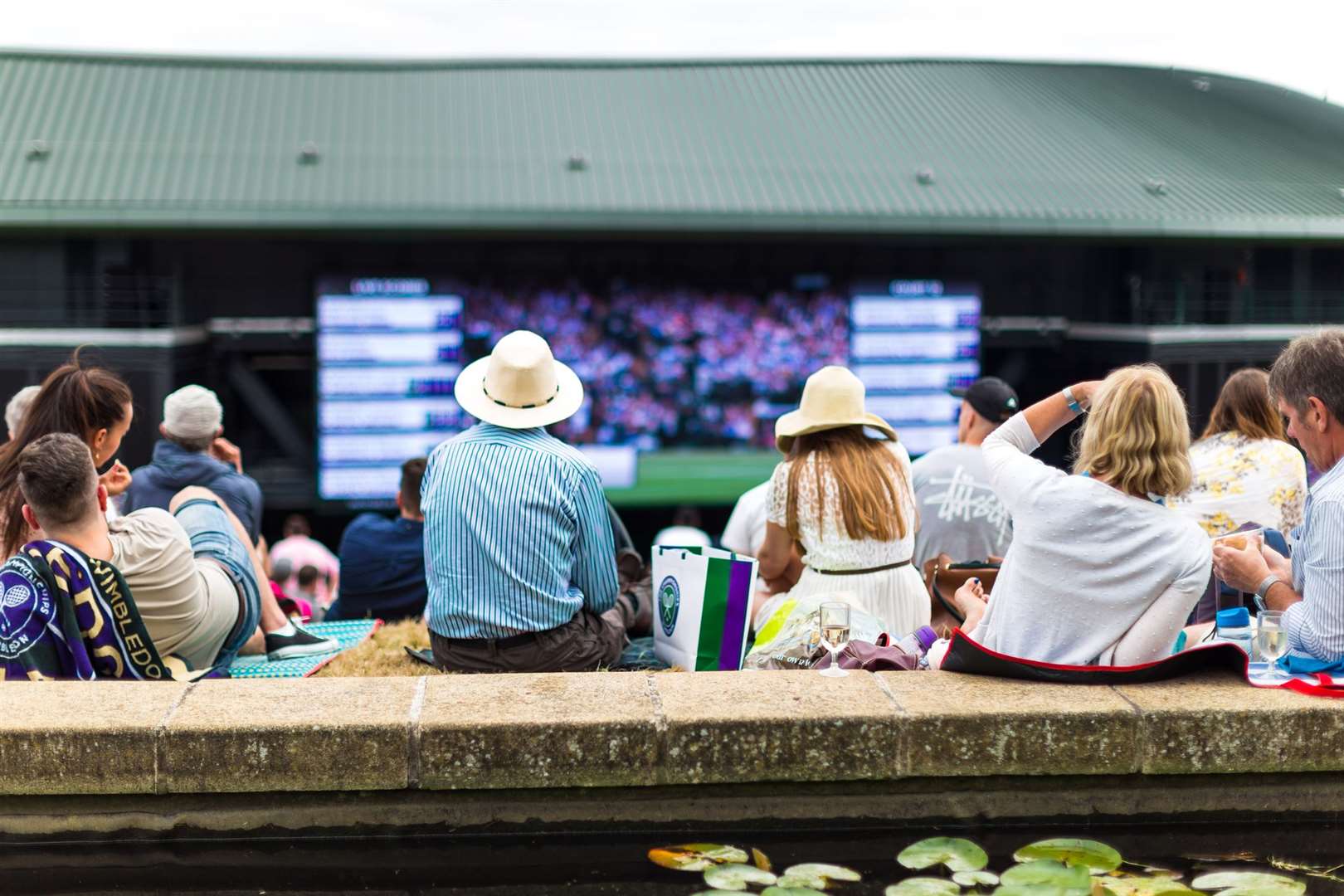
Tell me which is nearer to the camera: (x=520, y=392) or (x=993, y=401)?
(x=520, y=392)

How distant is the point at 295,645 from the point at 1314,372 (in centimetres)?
363

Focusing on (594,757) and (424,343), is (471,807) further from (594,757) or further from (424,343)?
(424,343)

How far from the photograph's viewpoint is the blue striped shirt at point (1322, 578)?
3342 mm

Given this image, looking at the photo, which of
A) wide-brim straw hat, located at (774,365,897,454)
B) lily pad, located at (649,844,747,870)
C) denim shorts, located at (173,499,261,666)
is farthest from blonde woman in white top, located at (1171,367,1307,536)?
denim shorts, located at (173,499,261,666)

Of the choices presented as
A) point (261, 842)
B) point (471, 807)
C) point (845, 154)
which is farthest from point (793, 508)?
point (845, 154)

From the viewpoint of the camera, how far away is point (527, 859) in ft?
10.2

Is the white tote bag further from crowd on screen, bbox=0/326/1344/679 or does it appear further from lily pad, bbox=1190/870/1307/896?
lily pad, bbox=1190/870/1307/896

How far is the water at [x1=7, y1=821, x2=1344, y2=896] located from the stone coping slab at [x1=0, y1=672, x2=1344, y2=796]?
13 centimetres

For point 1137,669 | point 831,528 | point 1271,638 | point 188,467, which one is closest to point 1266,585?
point 1271,638

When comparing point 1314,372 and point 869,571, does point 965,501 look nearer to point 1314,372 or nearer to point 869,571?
point 869,571

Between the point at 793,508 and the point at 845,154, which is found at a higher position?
the point at 845,154

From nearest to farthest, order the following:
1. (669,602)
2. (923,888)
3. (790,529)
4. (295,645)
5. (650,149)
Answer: (923,888) → (669,602) → (790,529) → (295,645) → (650,149)

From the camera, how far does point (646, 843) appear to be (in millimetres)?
3164

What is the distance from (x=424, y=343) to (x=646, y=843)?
1335 cm
